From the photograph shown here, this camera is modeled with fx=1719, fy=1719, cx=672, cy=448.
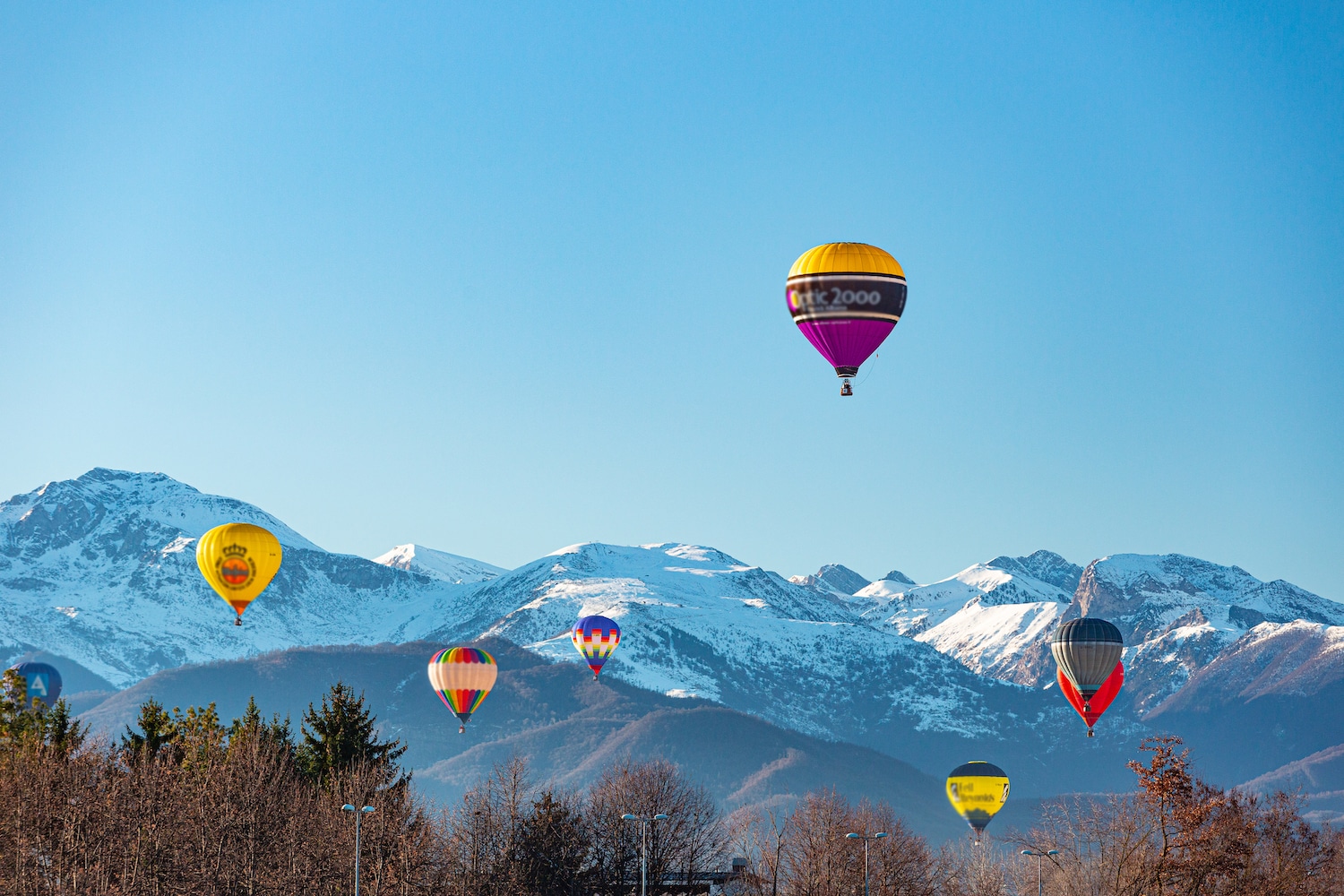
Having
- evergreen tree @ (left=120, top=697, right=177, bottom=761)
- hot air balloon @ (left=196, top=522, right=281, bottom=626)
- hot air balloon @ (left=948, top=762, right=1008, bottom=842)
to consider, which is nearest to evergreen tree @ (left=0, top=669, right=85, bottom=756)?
evergreen tree @ (left=120, top=697, right=177, bottom=761)

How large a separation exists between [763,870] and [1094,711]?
29610 mm

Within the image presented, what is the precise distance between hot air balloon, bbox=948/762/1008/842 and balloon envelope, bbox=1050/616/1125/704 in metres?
27.5

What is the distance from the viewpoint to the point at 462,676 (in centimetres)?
15962

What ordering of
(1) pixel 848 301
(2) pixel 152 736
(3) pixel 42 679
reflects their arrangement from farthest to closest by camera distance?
(3) pixel 42 679
(2) pixel 152 736
(1) pixel 848 301

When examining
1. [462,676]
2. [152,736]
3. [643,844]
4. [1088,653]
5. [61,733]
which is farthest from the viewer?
[462,676]

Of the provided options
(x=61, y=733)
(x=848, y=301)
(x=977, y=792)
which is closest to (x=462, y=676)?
(x=977, y=792)

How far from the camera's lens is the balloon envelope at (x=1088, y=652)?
454 ft

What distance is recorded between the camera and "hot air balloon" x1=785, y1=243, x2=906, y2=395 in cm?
9012

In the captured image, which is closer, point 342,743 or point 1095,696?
point 342,743

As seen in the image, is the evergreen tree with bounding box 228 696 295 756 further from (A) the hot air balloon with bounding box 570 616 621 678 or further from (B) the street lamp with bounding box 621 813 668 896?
(A) the hot air balloon with bounding box 570 616 621 678

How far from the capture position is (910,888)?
392 feet

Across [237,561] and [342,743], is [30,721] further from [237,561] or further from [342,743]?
[342,743]

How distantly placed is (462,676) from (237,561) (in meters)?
41.0

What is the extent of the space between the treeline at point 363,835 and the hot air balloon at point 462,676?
27.1 m
